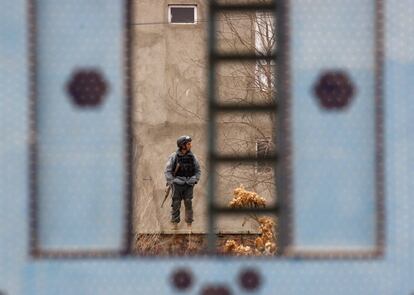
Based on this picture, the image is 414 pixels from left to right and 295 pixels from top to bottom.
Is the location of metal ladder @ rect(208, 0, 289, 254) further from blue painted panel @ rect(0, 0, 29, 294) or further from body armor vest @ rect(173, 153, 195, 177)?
body armor vest @ rect(173, 153, 195, 177)

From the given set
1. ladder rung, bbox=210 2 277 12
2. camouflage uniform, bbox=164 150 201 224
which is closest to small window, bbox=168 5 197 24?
camouflage uniform, bbox=164 150 201 224

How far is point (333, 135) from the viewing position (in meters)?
4.04

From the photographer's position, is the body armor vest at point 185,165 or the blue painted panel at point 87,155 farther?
the body armor vest at point 185,165

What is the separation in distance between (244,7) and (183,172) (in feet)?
17.9

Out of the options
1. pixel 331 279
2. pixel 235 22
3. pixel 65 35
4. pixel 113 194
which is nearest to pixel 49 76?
pixel 65 35

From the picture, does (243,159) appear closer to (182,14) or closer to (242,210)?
(242,210)

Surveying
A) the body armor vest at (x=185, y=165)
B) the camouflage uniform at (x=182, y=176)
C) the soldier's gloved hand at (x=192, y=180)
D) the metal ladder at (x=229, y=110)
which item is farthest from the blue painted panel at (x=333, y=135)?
the soldier's gloved hand at (x=192, y=180)

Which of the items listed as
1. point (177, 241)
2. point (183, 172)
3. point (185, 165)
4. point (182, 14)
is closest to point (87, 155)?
point (185, 165)

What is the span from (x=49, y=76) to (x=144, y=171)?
1051 centimetres

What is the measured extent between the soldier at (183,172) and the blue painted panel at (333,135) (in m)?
4.51

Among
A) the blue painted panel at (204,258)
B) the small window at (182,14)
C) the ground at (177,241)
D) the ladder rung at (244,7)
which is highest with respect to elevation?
the small window at (182,14)

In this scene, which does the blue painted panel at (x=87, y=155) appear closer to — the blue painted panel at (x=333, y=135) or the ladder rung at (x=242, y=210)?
the ladder rung at (x=242, y=210)

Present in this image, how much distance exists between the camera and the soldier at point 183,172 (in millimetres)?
8998

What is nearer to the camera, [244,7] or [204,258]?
[204,258]
